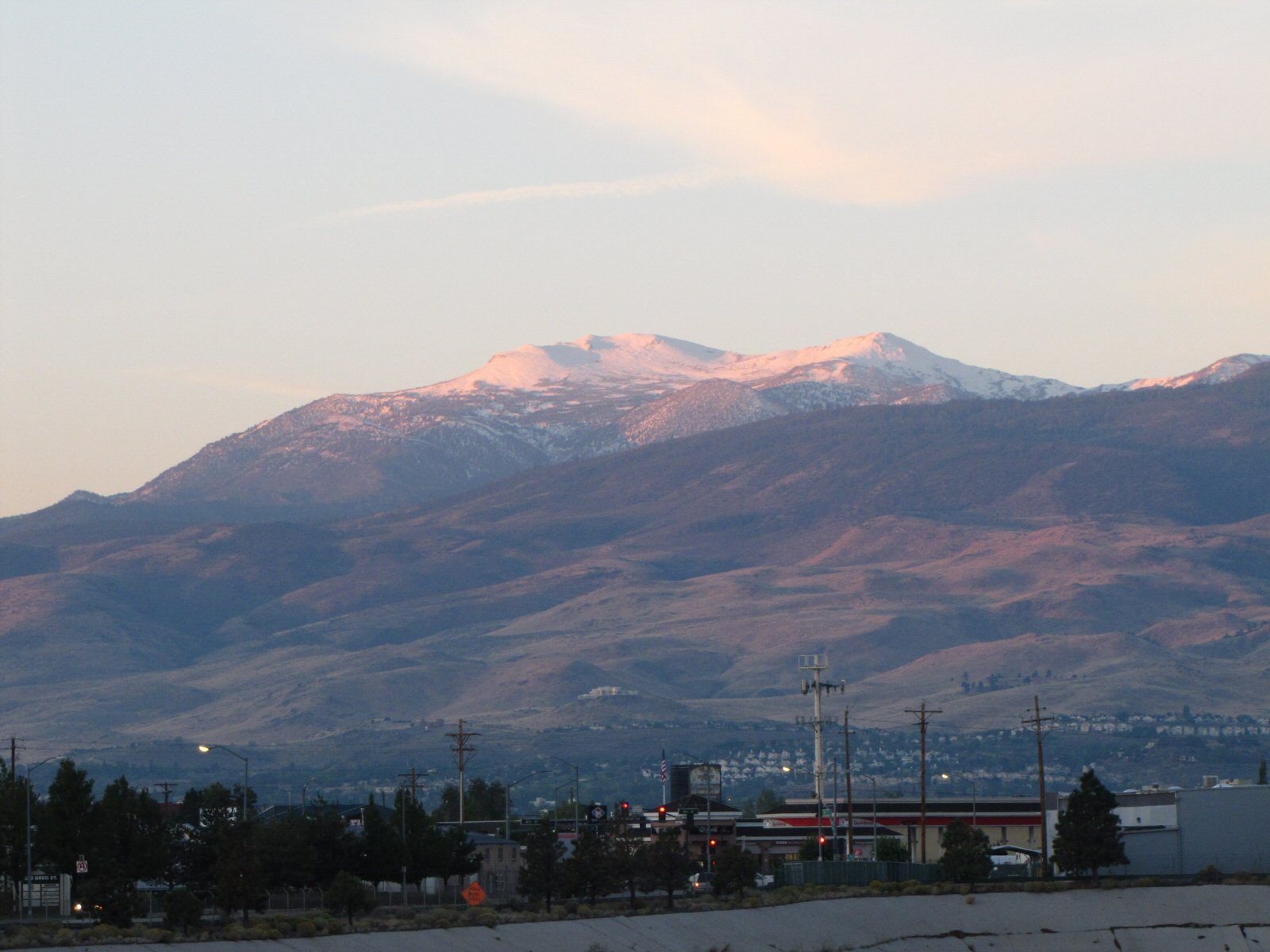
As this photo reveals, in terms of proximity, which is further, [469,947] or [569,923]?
[569,923]

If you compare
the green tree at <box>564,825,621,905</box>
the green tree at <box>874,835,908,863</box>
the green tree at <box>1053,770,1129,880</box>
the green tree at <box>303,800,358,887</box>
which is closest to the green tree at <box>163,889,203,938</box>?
the green tree at <box>564,825,621,905</box>

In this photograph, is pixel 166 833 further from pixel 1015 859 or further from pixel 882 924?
pixel 1015 859

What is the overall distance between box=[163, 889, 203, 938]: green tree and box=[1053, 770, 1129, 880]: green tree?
51.7 m

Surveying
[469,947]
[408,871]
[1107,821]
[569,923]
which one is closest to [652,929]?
[569,923]

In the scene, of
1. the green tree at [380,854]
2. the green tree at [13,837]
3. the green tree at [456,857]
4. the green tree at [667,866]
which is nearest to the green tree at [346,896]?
the green tree at [667,866]

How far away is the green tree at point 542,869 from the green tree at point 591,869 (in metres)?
0.54

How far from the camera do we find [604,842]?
97312 mm

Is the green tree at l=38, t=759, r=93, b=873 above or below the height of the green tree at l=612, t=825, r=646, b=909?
above

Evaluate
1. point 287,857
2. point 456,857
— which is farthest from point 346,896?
point 456,857

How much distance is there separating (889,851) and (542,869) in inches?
1677

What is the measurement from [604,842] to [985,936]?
17121mm

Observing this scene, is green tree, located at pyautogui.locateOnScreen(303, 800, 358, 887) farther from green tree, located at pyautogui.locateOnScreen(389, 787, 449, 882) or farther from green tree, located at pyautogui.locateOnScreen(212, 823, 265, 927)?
green tree, located at pyautogui.locateOnScreen(212, 823, 265, 927)

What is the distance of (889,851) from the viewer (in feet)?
431

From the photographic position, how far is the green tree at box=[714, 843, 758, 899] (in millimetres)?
99750
